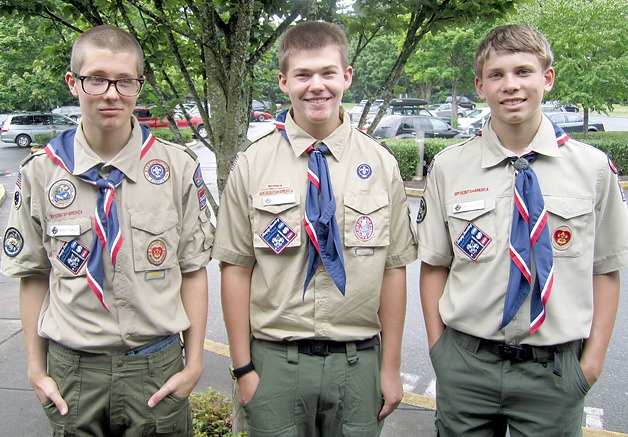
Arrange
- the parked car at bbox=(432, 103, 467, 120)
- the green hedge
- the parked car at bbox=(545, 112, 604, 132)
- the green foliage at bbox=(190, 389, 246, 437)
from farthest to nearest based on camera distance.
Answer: the parked car at bbox=(432, 103, 467, 120), the parked car at bbox=(545, 112, 604, 132), the green hedge, the green foliage at bbox=(190, 389, 246, 437)

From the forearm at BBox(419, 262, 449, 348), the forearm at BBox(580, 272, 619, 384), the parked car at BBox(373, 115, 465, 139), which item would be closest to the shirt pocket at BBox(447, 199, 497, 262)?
the forearm at BBox(419, 262, 449, 348)

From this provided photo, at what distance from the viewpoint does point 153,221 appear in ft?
7.43

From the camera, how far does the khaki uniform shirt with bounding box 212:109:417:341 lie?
2.28 meters

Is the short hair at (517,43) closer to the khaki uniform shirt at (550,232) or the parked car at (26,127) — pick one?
the khaki uniform shirt at (550,232)

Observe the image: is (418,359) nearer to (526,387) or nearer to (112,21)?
(526,387)

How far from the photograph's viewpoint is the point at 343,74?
2352mm

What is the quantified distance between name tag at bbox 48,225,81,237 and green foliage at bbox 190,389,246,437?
172 cm

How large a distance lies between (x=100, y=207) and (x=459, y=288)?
1.42 m

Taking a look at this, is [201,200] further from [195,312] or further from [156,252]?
[195,312]

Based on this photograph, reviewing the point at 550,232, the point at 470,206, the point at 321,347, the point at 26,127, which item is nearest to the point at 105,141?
the point at 321,347

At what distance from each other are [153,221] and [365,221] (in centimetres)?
81

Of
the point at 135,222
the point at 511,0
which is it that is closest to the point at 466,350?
the point at 135,222

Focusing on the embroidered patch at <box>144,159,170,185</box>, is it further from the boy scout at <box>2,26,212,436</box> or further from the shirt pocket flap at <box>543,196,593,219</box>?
the shirt pocket flap at <box>543,196,593,219</box>

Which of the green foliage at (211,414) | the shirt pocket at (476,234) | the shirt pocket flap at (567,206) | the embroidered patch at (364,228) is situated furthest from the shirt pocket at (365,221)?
the green foliage at (211,414)
